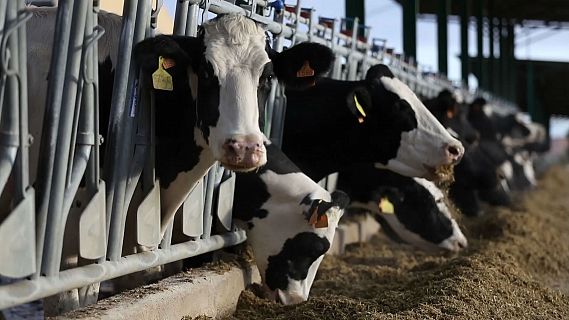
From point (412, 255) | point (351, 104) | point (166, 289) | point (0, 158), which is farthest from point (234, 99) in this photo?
point (412, 255)

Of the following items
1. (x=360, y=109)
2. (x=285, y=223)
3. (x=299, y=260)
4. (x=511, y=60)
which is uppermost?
(x=511, y=60)

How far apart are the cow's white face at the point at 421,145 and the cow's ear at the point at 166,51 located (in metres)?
2.74

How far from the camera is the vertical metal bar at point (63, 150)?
338 centimetres

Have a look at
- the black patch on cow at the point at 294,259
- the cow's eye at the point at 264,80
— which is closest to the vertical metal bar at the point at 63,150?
the cow's eye at the point at 264,80

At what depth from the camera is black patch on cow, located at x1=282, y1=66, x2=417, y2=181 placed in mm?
6867

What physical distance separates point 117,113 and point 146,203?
1.64 ft

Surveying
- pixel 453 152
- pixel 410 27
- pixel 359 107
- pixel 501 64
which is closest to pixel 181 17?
pixel 359 107

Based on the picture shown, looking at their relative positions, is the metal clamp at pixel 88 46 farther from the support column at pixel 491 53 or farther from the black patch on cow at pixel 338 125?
the support column at pixel 491 53

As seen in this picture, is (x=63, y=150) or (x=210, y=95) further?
(x=210, y=95)

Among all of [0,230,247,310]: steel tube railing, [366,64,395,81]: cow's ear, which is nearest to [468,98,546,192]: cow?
[366,64,395,81]: cow's ear

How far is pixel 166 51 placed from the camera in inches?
165

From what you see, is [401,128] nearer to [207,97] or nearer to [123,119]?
[207,97]

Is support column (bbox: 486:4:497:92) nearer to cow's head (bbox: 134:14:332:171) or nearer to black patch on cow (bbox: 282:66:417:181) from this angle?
black patch on cow (bbox: 282:66:417:181)

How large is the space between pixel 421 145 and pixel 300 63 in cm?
209
